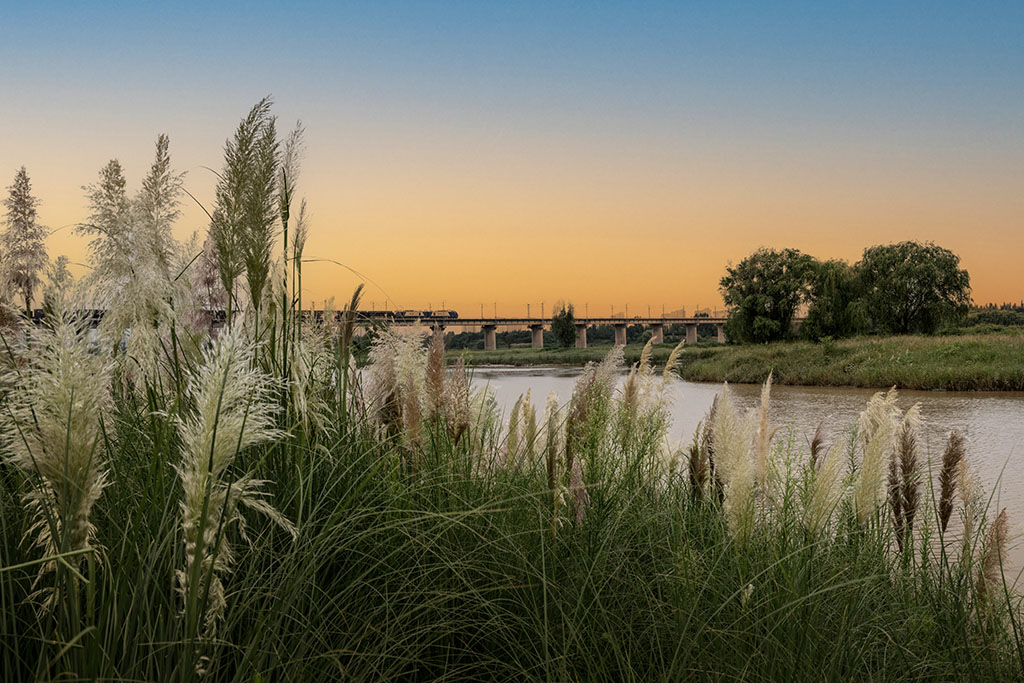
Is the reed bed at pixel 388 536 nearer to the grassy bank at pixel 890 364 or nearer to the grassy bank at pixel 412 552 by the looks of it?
the grassy bank at pixel 412 552

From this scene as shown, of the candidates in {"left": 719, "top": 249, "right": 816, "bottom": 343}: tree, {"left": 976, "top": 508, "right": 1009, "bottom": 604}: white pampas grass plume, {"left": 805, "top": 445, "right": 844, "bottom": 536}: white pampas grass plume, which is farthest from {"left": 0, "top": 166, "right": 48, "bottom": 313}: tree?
{"left": 719, "top": 249, "right": 816, "bottom": 343}: tree

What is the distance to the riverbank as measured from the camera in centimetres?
2458

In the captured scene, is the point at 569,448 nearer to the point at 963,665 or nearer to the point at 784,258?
the point at 963,665

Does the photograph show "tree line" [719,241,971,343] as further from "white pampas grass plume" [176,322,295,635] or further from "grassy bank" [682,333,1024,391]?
"white pampas grass plume" [176,322,295,635]

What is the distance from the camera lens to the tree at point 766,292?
55.0 meters

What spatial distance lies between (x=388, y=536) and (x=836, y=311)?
172 ft

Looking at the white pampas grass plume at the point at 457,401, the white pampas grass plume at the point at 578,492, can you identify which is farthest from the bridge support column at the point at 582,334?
the white pampas grass plume at the point at 578,492

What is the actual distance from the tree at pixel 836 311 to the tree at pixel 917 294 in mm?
2426

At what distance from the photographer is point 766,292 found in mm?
57625

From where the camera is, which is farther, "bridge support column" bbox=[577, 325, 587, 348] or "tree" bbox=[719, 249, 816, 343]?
"bridge support column" bbox=[577, 325, 587, 348]

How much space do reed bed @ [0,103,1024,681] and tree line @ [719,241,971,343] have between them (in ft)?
165

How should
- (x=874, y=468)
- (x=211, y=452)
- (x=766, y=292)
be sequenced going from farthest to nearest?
(x=766, y=292) < (x=874, y=468) < (x=211, y=452)

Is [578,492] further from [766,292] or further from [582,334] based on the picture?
[582,334]

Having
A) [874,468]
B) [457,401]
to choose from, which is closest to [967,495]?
[874,468]
